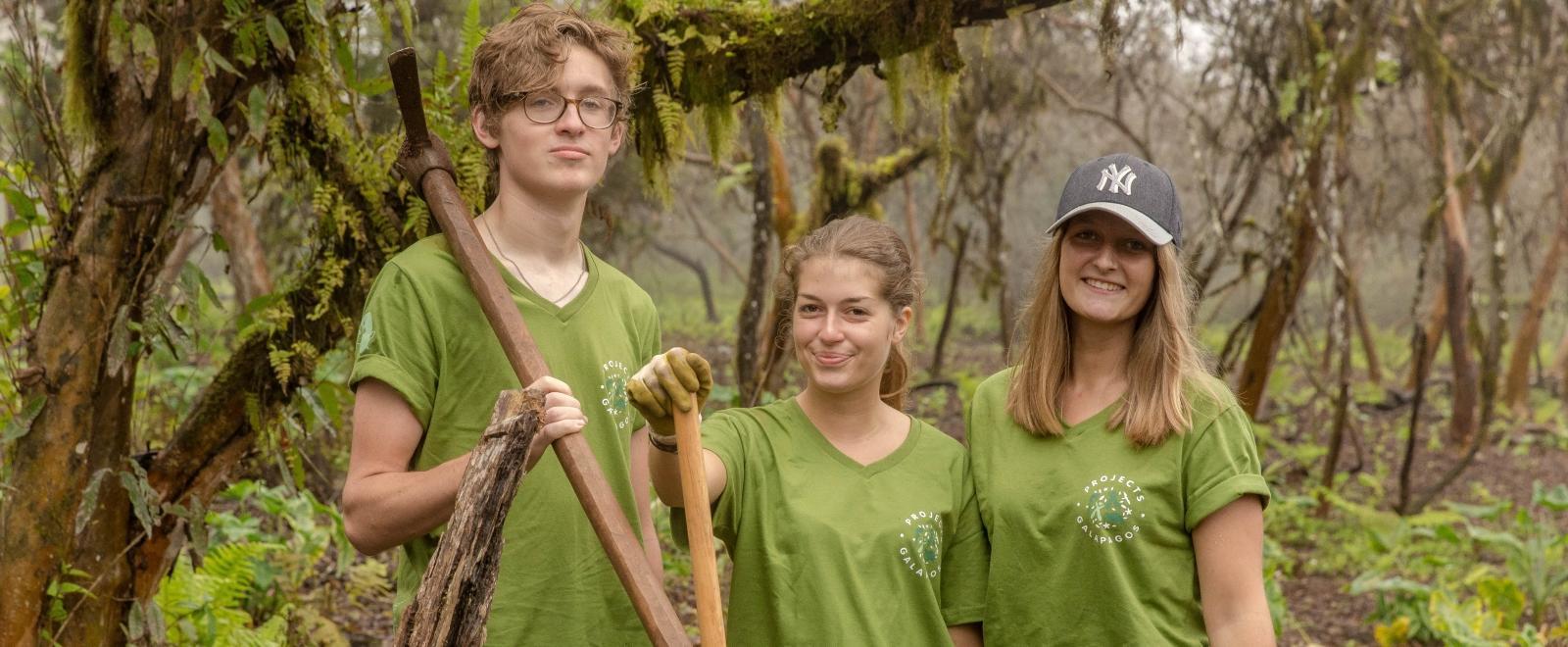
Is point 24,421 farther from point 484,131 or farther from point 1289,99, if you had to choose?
point 1289,99

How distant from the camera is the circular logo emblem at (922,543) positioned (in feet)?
8.48

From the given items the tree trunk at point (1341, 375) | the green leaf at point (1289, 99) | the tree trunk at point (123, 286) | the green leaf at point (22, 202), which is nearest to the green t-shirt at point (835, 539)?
the tree trunk at point (123, 286)

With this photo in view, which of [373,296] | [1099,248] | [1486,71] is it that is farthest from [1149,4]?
[373,296]

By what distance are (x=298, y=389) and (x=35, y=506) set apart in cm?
72

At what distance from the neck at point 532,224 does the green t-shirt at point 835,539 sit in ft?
1.64

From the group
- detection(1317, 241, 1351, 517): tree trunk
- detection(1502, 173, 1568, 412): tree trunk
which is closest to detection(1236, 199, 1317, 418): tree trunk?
detection(1317, 241, 1351, 517): tree trunk

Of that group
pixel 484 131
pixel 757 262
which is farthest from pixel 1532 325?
pixel 484 131

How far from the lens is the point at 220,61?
3148 mm

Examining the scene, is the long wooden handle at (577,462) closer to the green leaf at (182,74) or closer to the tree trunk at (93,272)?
the green leaf at (182,74)

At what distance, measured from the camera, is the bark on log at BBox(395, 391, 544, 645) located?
1.92m

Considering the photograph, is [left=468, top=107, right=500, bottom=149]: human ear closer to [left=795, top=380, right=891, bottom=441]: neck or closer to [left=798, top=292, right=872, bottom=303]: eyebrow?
[left=798, top=292, right=872, bottom=303]: eyebrow

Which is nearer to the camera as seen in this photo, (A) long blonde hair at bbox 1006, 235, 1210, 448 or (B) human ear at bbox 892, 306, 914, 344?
(A) long blonde hair at bbox 1006, 235, 1210, 448

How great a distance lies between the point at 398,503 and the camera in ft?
7.27

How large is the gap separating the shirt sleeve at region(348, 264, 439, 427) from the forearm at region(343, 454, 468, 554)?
0.15 meters
